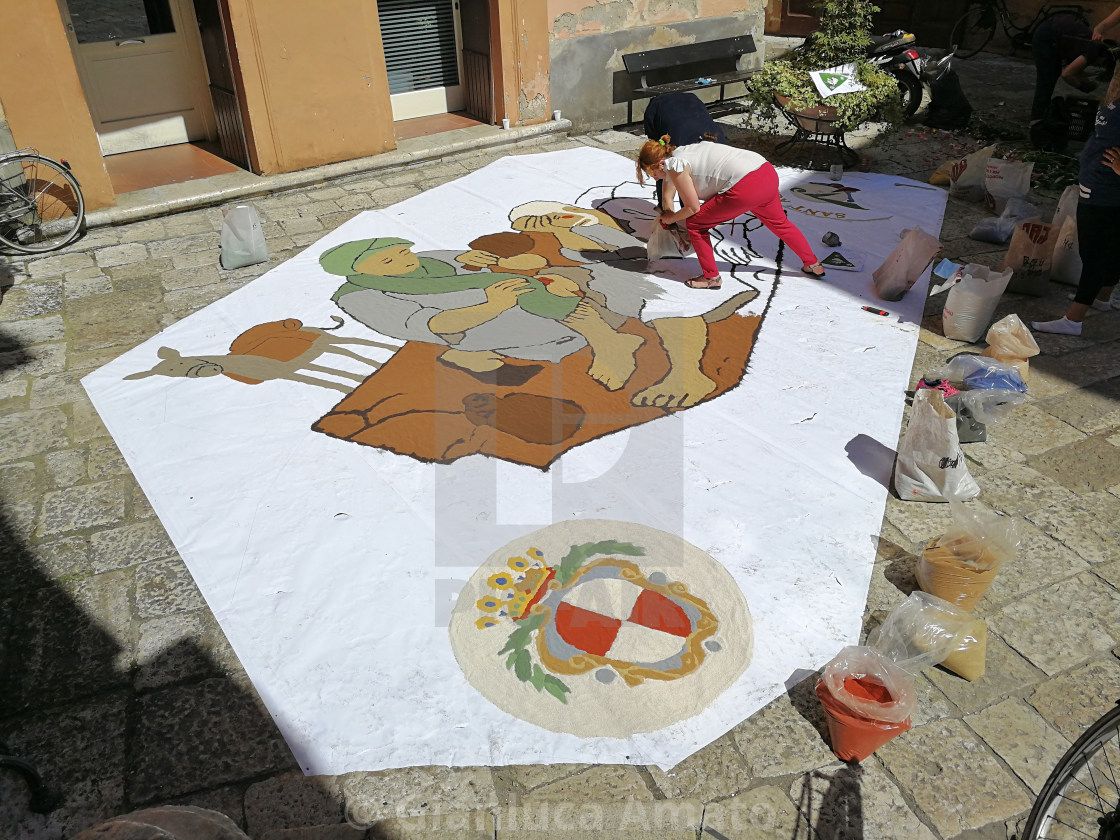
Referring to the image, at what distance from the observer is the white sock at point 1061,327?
5.25 m

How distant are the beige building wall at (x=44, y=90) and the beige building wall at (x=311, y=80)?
1345 mm

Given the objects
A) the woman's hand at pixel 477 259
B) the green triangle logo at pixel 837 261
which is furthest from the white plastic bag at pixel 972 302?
the woman's hand at pixel 477 259

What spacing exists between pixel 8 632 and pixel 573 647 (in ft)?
7.24

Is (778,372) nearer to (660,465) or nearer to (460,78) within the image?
(660,465)

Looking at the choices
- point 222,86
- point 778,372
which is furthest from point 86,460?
point 222,86

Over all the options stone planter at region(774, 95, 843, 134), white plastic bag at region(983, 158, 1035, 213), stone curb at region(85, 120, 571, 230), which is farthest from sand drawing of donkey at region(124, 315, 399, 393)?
white plastic bag at region(983, 158, 1035, 213)

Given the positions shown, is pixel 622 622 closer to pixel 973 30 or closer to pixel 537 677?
pixel 537 677

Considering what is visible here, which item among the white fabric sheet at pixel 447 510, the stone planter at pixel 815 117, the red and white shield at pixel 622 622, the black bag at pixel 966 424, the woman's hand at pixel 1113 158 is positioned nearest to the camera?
the white fabric sheet at pixel 447 510

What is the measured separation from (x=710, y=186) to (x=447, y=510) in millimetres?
3062

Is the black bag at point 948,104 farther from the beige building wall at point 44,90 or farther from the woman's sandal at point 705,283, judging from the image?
the beige building wall at point 44,90

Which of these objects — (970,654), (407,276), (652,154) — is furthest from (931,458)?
(407,276)

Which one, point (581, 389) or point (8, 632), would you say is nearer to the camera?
point (8, 632)

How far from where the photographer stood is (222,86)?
25.9ft

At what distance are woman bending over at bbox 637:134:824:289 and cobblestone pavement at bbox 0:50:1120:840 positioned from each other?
1.56m
